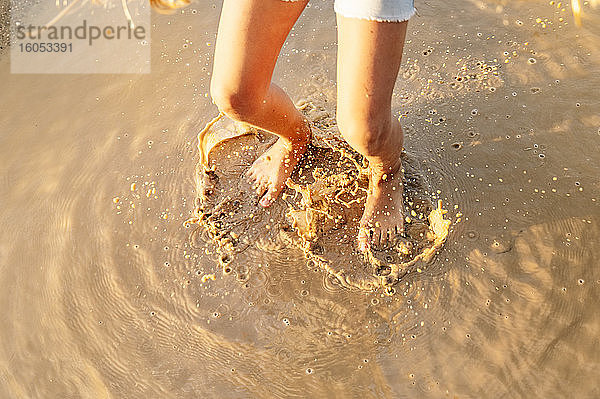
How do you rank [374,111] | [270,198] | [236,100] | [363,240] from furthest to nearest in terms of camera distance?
[270,198]
[363,240]
[236,100]
[374,111]

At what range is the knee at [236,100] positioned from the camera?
160 cm

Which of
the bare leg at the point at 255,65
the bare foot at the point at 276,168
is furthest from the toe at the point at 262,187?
the bare leg at the point at 255,65

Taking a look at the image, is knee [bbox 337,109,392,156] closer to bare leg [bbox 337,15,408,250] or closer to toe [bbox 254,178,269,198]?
bare leg [bbox 337,15,408,250]

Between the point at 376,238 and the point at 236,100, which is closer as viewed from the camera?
the point at 236,100

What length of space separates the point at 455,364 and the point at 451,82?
1.27 metres

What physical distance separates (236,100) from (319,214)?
0.55 m

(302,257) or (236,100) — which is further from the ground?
(236,100)

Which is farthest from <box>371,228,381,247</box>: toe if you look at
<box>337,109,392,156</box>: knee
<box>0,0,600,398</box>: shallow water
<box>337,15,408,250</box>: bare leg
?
<box>337,109,392,156</box>: knee

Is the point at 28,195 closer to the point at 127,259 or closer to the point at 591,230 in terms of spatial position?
the point at 127,259

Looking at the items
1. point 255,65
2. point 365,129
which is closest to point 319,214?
point 365,129

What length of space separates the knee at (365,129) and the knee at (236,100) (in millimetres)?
288

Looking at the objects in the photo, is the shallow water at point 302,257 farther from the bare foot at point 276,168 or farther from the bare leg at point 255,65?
the bare leg at point 255,65

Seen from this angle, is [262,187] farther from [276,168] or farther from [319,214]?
[319,214]

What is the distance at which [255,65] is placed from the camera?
154 cm
